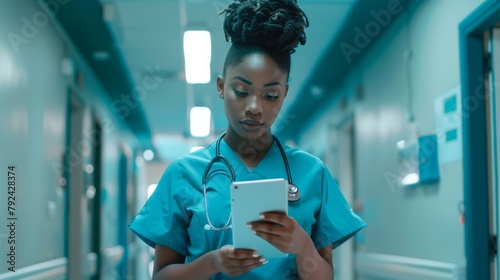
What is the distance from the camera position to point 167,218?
1.25 meters

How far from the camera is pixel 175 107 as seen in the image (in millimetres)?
7605

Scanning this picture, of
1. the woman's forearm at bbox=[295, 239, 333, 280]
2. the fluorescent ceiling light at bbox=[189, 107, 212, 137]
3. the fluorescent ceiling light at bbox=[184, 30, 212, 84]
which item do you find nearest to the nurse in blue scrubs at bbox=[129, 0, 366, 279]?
the woman's forearm at bbox=[295, 239, 333, 280]

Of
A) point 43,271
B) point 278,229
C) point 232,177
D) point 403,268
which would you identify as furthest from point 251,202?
point 403,268

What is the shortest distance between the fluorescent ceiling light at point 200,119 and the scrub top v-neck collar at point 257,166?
4.98 meters

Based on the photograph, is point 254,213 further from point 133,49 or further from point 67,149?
point 133,49

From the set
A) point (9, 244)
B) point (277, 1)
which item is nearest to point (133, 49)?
point (9, 244)

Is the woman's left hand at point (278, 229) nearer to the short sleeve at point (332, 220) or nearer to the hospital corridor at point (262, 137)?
the hospital corridor at point (262, 137)

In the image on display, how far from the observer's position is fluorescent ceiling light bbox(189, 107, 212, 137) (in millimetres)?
6320

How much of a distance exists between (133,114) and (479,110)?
5.39 m

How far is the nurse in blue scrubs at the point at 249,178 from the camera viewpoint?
1.21 m

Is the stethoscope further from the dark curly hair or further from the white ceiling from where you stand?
the white ceiling

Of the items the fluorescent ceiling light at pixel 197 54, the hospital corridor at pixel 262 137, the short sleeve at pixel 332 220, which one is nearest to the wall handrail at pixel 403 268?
the hospital corridor at pixel 262 137

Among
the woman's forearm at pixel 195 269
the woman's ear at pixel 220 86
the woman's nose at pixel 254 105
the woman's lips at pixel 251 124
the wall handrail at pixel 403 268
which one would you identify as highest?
the woman's ear at pixel 220 86

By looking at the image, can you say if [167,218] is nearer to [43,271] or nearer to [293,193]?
[293,193]
